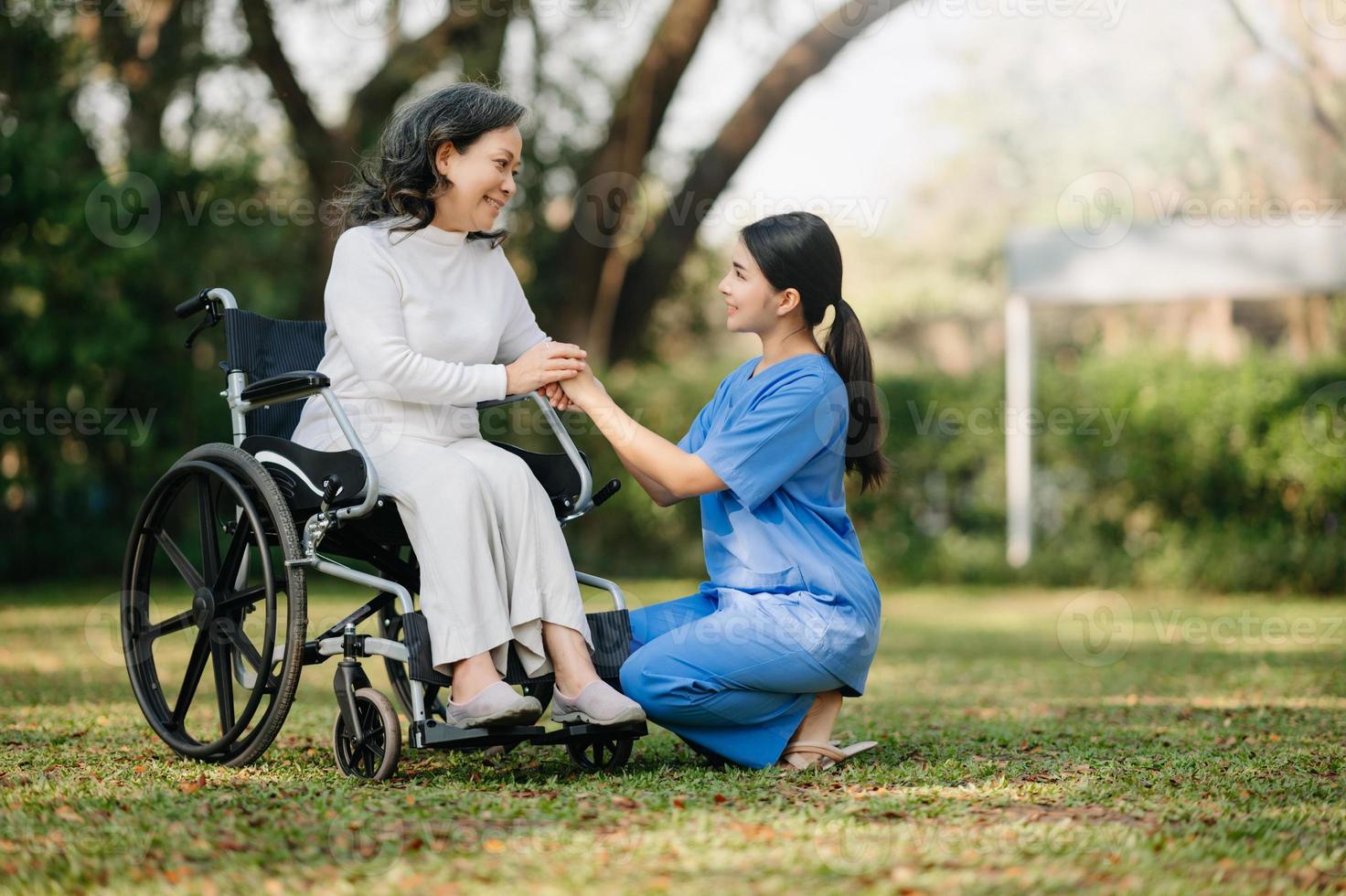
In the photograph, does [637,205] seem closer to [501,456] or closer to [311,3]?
[311,3]

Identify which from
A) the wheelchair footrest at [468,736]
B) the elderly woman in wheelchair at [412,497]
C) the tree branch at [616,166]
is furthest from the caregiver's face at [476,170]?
the tree branch at [616,166]

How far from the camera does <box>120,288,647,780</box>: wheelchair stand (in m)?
3.21

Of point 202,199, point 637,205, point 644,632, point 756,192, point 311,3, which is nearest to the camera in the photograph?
point 644,632

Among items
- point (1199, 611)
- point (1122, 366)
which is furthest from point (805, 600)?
point (1122, 366)

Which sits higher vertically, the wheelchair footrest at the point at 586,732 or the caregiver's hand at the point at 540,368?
the caregiver's hand at the point at 540,368

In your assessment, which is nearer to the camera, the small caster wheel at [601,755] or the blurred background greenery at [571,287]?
the small caster wheel at [601,755]

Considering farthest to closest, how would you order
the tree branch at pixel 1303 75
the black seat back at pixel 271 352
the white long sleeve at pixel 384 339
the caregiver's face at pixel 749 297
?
the tree branch at pixel 1303 75
the black seat back at pixel 271 352
the caregiver's face at pixel 749 297
the white long sleeve at pixel 384 339

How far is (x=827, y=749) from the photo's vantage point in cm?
350

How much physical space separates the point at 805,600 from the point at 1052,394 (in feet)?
27.5

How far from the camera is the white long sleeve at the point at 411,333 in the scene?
11.0 ft

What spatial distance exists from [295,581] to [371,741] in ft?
1.41

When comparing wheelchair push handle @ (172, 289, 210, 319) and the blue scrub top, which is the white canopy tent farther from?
wheelchair push handle @ (172, 289, 210, 319)

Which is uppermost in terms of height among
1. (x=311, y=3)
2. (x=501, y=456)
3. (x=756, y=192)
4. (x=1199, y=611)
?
(x=311, y=3)

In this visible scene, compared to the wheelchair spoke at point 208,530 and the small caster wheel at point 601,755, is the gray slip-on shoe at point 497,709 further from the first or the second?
the wheelchair spoke at point 208,530
